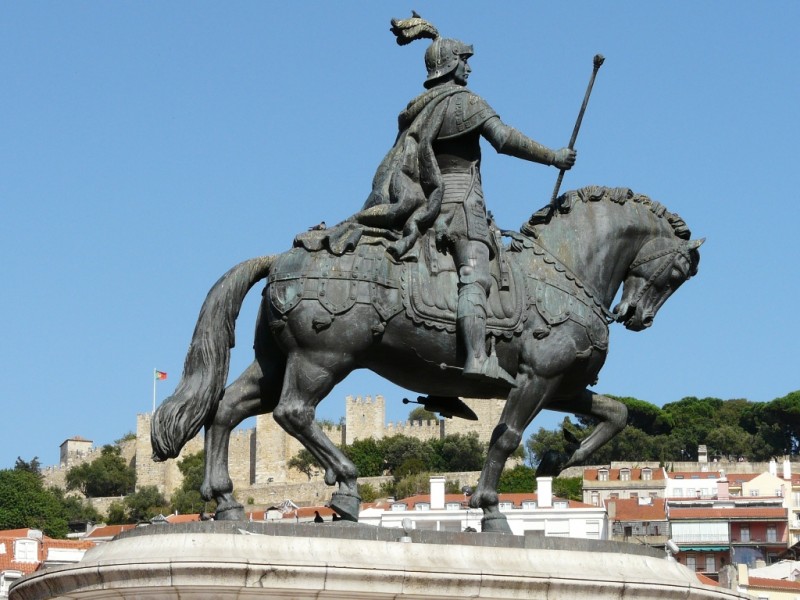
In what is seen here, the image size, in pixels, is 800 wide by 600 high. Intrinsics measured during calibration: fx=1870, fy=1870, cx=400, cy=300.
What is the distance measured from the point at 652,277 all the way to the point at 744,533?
70.7 m

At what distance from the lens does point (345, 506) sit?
13.6 metres

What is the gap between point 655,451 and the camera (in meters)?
117

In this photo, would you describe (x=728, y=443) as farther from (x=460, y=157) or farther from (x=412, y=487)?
(x=460, y=157)

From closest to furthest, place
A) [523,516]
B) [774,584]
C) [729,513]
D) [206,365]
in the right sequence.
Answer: [206,365] → [523,516] → [774,584] → [729,513]

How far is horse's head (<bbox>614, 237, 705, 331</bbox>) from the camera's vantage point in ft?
48.7

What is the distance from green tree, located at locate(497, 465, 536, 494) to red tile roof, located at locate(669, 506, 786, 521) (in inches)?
400

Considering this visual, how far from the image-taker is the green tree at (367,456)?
114 m

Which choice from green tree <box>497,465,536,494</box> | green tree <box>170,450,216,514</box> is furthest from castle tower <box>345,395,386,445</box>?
green tree <box>497,465,536,494</box>

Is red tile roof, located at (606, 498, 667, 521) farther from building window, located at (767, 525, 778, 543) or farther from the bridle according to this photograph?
the bridle

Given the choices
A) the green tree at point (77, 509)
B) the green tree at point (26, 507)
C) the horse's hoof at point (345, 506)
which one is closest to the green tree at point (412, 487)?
the green tree at point (26, 507)

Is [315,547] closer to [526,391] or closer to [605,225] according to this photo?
[526,391]

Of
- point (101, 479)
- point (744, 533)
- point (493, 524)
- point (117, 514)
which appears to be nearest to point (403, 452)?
point (117, 514)

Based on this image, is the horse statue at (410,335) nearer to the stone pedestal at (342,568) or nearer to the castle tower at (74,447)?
the stone pedestal at (342,568)

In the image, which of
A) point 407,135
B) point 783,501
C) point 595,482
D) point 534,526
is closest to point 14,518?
point 595,482
